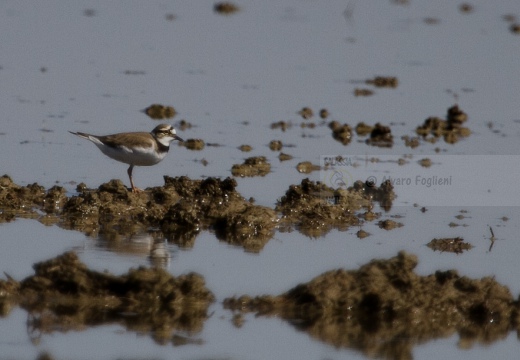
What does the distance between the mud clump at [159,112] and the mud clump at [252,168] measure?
A: 292 cm

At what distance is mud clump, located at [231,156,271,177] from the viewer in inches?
635

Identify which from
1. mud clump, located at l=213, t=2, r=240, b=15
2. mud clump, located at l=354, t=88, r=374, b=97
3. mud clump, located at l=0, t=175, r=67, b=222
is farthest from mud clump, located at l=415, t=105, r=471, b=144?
mud clump, located at l=213, t=2, r=240, b=15

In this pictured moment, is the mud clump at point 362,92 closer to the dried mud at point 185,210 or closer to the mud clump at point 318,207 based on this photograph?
the mud clump at point 318,207

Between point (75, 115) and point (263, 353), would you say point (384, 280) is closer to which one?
point (263, 353)

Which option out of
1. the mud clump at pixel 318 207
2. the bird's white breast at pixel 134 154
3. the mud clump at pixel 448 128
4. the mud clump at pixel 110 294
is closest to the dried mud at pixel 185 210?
the mud clump at pixel 318 207

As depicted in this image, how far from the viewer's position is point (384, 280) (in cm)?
1112

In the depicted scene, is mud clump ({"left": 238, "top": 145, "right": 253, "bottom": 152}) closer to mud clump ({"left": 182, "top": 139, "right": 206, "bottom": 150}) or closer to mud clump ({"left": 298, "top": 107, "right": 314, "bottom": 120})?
mud clump ({"left": 182, "top": 139, "right": 206, "bottom": 150})

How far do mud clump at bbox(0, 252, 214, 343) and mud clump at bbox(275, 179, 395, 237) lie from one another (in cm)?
313

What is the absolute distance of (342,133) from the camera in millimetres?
18625

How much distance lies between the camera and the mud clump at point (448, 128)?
19.0m

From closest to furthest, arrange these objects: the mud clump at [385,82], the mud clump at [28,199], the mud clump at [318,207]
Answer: the mud clump at [28,199] < the mud clump at [318,207] < the mud clump at [385,82]

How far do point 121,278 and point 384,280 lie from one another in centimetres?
218

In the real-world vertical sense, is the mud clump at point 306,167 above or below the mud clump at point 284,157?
below

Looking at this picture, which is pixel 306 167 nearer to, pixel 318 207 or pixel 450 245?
pixel 318 207
